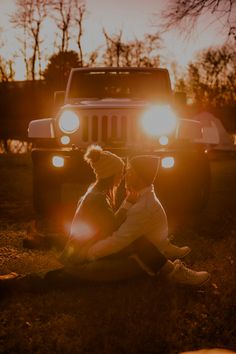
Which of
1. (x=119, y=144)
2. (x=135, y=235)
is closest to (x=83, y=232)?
(x=135, y=235)

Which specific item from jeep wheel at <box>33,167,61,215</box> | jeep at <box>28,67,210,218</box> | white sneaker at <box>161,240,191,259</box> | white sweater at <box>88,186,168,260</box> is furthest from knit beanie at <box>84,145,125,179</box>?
jeep wheel at <box>33,167,61,215</box>

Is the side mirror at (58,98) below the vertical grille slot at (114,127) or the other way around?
the other way around

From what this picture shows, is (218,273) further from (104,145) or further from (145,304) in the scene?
(104,145)

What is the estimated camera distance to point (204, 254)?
15.5 feet

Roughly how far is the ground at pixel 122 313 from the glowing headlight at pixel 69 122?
6.42ft

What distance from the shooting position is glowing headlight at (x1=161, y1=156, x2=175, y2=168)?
19.6ft

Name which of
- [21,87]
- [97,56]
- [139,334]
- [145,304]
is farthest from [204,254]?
[21,87]

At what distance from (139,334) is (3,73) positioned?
3626cm

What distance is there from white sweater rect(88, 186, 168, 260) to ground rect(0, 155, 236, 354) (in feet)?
1.06

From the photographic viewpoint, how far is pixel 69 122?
6.38 meters

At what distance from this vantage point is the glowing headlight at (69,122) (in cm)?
638

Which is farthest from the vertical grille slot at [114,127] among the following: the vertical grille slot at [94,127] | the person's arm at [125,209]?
the person's arm at [125,209]

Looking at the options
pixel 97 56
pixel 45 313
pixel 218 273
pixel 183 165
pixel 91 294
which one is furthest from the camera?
pixel 97 56

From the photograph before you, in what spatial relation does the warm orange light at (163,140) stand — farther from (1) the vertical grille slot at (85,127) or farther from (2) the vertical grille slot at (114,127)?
(1) the vertical grille slot at (85,127)
